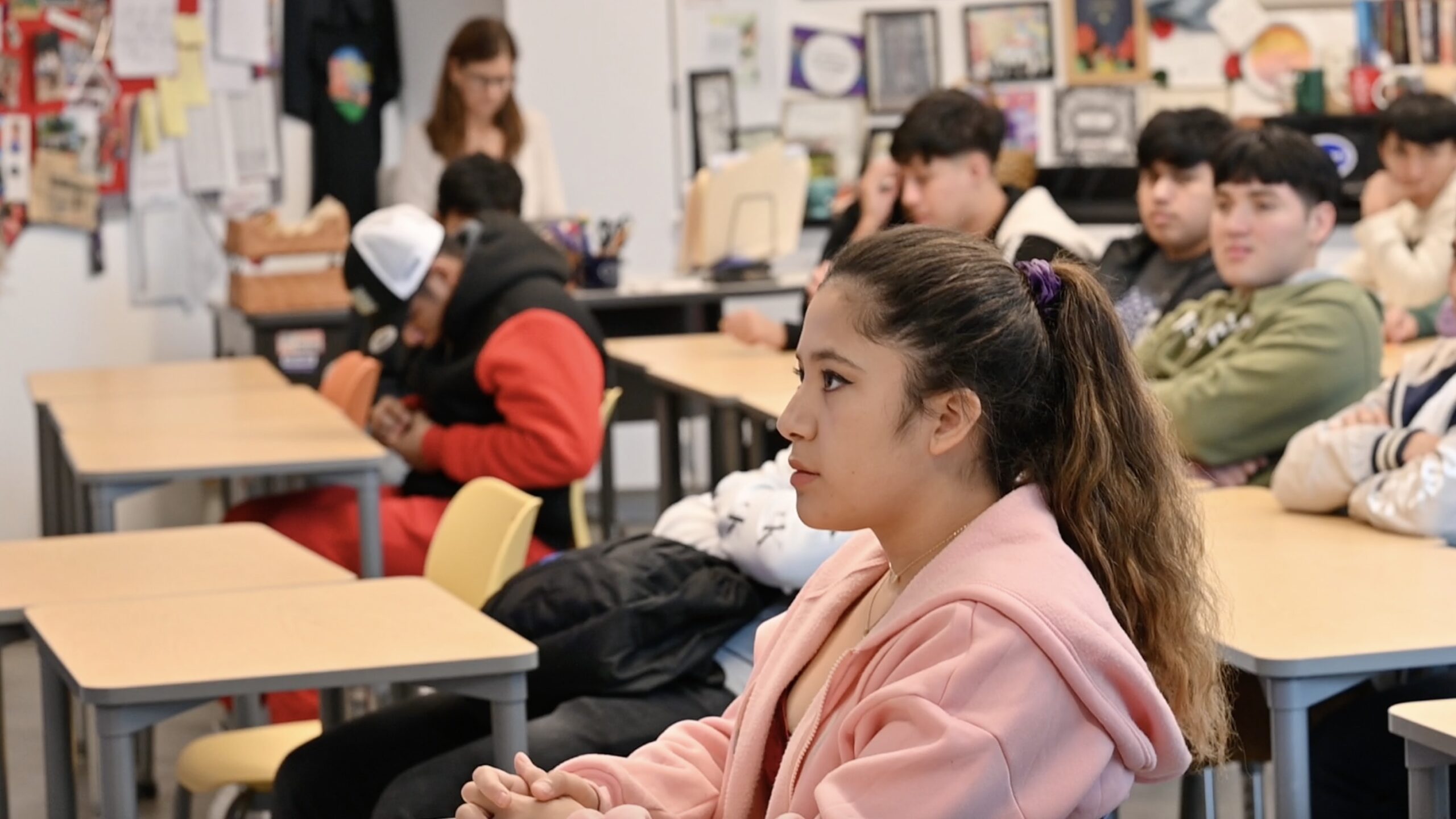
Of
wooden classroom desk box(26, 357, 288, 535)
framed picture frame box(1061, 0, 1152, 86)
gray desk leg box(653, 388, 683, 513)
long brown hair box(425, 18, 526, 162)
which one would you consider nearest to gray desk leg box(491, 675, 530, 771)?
wooden classroom desk box(26, 357, 288, 535)

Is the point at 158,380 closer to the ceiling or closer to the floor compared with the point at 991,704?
closer to the ceiling

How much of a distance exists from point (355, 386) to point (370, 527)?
2.85ft

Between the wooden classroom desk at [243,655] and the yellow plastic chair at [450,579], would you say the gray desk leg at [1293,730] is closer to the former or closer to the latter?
the wooden classroom desk at [243,655]

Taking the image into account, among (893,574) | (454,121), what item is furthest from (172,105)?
(893,574)

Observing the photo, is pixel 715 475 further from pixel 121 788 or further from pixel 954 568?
pixel 954 568

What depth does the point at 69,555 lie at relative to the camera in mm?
2746

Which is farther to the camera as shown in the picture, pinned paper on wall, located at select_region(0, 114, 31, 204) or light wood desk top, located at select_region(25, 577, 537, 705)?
pinned paper on wall, located at select_region(0, 114, 31, 204)

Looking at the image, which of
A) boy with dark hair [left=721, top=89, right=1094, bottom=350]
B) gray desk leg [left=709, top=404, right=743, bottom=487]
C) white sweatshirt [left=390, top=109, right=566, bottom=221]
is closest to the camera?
boy with dark hair [left=721, top=89, right=1094, bottom=350]

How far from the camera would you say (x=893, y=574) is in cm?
147

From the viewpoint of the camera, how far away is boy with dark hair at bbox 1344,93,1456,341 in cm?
473

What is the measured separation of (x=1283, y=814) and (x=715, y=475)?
9.77 ft

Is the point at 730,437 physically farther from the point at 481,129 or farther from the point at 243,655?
the point at 243,655

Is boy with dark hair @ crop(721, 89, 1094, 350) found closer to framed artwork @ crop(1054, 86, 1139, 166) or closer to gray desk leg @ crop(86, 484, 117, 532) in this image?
gray desk leg @ crop(86, 484, 117, 532)

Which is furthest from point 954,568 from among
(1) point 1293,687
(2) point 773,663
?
(1) point 1293,687
